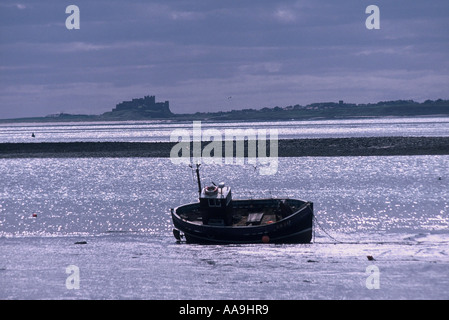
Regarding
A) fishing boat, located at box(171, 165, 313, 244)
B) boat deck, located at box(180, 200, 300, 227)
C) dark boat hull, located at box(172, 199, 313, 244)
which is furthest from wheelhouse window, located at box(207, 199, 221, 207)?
boat deck, located at box(180, 200, 300, 227)

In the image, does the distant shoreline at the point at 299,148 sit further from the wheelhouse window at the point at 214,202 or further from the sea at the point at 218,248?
the wheelhouse window at the point at 214,202

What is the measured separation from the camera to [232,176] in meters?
72.8

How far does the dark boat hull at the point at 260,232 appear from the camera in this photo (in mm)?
29781

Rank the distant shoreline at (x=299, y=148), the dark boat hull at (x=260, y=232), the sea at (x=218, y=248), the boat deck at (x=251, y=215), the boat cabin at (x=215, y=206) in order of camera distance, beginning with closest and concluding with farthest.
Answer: the sea at (x=218, y=248) → the dark boat hull at (x=260, y=232) → the boat cabin at (x=215, y=206) → the boat deck at (x=251, y=215) → the distant shoreline at (x=299, y=148)

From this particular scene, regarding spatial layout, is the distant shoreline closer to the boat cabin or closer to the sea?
the sea

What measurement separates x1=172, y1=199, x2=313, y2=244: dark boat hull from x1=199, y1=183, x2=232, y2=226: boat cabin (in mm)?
687

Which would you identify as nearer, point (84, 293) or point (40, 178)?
point (84, 293)

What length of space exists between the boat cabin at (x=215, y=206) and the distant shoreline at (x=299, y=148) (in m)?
70.1

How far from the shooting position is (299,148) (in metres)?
109

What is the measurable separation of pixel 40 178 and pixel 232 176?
24.0m

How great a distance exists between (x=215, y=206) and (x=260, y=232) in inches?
112

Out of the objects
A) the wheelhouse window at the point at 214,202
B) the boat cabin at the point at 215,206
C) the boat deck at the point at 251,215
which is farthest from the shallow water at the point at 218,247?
the wheelhouse window at the point at 214,202
